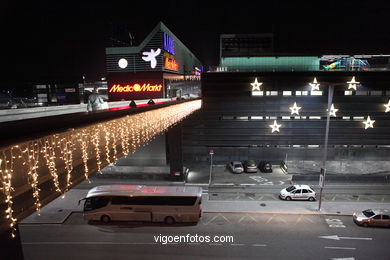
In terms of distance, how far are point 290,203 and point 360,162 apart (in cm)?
1251

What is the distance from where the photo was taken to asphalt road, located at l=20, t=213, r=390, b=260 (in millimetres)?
9586

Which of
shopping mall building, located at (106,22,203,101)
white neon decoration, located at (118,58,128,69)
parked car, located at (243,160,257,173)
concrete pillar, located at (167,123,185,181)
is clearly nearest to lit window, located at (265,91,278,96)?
parked car, located at (243,160,257,173)

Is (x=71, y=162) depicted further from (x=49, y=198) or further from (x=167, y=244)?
(x=167, y=244)

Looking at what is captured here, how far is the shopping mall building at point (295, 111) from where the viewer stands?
65.3 ft

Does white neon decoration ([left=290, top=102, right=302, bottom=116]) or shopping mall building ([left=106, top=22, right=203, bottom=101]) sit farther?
white neon decoration ([left=290, top=102, right=302, bottom=116])

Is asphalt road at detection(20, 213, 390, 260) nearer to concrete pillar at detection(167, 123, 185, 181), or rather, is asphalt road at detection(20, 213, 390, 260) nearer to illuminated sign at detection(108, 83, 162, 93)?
concrete pillar at detection(167, 123, 185, 181)

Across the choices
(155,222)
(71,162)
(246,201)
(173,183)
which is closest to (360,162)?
(246,201)

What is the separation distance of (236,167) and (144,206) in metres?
10.2

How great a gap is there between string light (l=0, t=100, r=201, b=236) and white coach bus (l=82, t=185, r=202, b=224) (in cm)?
574

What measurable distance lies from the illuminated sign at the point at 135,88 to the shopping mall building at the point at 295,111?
200 inches

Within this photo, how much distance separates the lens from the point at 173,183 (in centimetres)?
1756

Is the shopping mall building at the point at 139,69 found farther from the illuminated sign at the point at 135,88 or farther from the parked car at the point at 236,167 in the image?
the parked car at the point at 236,167

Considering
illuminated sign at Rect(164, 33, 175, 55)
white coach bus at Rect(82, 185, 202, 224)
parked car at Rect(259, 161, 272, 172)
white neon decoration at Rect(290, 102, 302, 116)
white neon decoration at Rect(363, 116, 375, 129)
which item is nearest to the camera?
white coach bus at Rect(82, 185, 202, 224)

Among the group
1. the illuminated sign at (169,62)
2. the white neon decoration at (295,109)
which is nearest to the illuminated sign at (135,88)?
the illuminated sign at (169,62)
